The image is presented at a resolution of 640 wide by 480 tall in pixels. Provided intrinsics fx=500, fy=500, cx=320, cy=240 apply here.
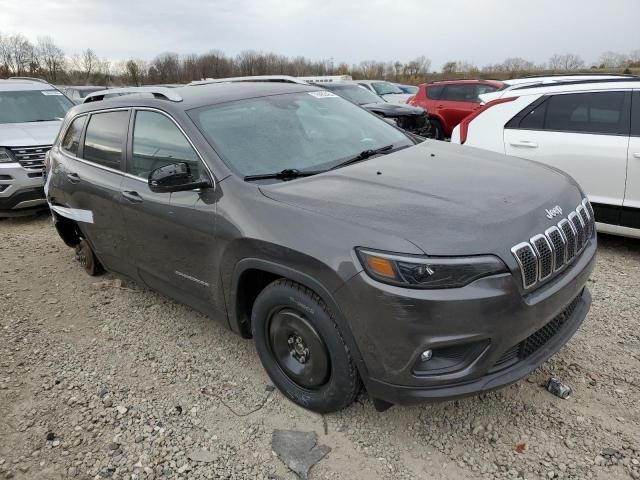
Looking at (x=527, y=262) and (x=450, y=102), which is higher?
(x=450, y=102)

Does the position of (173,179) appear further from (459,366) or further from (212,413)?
(459,366)

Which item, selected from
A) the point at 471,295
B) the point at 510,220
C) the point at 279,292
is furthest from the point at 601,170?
the point at 279,292

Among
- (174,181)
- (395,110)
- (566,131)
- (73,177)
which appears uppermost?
(395,110)

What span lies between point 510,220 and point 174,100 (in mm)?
2296

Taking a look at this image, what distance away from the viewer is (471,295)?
2164 mm

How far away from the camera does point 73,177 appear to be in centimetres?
424

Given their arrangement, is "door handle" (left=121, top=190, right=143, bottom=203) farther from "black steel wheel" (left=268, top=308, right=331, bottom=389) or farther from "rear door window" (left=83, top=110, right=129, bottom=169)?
"black steel wheel" (left=268, top=308, right=331, bottom=389)

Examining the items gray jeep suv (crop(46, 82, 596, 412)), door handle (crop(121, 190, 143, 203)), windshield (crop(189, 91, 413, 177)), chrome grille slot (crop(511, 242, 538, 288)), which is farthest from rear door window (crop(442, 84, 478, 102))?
chrome grille slot (crop(511, 242, 538, 288))

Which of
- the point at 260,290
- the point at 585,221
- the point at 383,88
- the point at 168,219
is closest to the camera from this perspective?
the point at 585,221

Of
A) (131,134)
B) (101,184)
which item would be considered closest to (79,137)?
(101,184)

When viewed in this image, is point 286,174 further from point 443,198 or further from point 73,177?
point 73,177

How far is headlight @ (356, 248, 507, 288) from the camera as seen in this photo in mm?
2172

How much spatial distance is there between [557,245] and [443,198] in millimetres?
602

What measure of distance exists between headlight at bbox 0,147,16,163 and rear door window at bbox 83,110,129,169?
3557 mm
